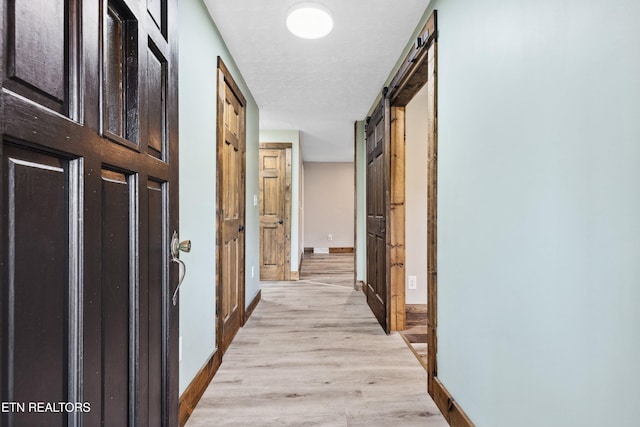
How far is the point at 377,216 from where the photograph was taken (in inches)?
130

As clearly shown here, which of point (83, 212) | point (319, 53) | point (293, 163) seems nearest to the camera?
point (83, 212)

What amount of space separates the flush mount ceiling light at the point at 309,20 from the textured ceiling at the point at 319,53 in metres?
0.04

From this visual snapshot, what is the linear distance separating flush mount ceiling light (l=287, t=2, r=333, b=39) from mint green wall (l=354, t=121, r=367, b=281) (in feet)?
7.71

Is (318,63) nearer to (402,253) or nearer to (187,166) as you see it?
(187,166)

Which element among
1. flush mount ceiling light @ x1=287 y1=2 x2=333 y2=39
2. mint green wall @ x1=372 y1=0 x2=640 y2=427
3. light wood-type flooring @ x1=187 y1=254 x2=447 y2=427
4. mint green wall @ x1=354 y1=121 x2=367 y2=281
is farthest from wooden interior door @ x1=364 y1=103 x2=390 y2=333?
mint green wall @ x1=372 y1=0 x2=640 y2=427

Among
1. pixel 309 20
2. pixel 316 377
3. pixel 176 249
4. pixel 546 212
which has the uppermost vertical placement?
pixel 309 20

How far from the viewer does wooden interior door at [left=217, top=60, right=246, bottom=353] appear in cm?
229

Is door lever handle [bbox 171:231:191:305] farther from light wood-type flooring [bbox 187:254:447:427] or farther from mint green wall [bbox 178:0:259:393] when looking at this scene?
light wood-type flooring [bbox 187:254:447:427]

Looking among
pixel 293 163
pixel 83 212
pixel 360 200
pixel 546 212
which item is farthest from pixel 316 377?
pixel 293 163

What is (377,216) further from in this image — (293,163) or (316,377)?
(293,163)

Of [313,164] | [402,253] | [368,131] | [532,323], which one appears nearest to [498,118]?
[532,323]

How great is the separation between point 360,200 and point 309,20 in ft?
9.09

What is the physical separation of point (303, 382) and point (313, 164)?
7034mm

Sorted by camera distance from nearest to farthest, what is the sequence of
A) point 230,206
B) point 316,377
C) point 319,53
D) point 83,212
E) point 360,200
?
point 83,212
point 316,377
point 319,53
point 230,206
point 360,200
